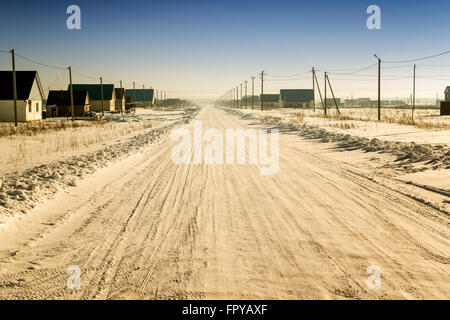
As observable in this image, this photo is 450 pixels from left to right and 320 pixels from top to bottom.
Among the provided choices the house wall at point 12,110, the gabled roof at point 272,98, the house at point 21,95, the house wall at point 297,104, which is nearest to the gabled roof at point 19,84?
the house at point 21,95

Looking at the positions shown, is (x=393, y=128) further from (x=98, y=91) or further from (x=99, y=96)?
(x=98, y=91)

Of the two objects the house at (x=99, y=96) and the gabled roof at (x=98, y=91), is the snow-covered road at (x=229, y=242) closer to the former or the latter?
the house at (x=99, y=96)

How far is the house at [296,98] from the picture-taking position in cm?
12444

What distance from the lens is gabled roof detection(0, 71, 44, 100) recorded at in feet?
121

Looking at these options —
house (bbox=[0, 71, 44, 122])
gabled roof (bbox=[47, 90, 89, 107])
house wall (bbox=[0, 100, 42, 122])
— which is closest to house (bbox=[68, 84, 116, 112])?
gabled roof (bbox=[47, 90, 89, 107])

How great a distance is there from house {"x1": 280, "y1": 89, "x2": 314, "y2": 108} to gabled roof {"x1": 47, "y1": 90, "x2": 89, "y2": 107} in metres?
82.0

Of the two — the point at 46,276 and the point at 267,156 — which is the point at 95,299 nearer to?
the point at 46,276

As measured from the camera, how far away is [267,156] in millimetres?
12906

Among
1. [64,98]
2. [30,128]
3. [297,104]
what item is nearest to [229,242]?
[30,128]

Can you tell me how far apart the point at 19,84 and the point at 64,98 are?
20.2 m

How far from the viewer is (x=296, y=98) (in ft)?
413

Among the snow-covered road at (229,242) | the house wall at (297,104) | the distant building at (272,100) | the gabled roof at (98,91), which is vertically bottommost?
the snow-covered road at (229,242)

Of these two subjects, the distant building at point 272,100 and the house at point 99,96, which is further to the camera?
the distant building at point 272,100

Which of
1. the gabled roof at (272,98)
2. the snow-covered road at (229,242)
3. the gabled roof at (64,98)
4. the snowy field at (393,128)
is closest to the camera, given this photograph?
the snow-covered road at (229,242)
